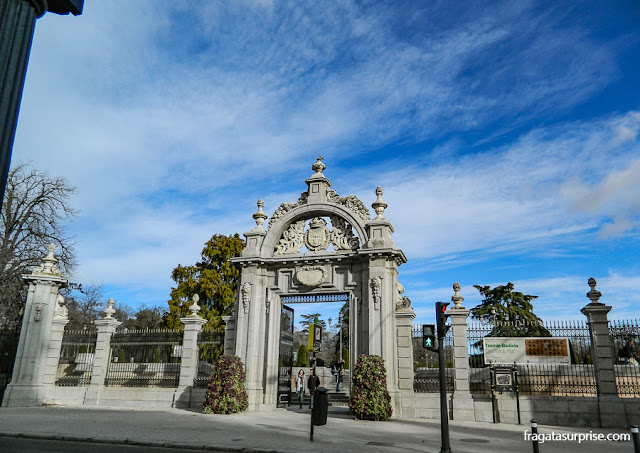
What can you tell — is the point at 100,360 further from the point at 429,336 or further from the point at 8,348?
the point at 429,336

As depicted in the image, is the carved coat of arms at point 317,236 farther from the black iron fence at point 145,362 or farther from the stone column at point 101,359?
the stone column at point 101,359

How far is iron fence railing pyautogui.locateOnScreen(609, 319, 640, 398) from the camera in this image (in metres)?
13.6

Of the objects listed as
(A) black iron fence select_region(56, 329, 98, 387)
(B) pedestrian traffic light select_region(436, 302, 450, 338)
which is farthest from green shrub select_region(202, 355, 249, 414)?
(B) pedestrian traffic light select_region(436, 302, 450, 338)

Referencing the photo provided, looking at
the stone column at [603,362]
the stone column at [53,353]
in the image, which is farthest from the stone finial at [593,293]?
the stone column at [53,353]

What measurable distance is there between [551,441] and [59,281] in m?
17.7

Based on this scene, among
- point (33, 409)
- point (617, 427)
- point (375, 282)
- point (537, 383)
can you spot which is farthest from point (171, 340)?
point (617, 427)

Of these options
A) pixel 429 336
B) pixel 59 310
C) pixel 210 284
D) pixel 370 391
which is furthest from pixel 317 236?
pixel 210 284

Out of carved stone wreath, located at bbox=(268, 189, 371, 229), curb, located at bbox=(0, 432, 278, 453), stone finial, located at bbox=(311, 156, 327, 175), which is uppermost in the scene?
stone finial, located at bbox=(311, 156, 327, 175)

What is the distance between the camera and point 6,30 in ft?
11.1

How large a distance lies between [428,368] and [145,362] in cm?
1085

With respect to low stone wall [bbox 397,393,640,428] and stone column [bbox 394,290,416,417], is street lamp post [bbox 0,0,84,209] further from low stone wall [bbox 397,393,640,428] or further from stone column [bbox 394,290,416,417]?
low stone wall [bbox 397,393,640,428]

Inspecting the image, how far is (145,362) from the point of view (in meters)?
18.5

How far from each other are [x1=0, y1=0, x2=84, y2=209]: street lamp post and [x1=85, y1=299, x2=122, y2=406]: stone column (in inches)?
661

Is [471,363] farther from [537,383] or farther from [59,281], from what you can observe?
[59,281]
